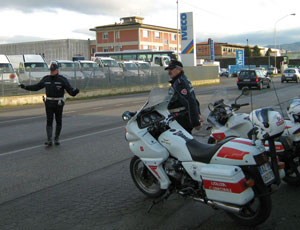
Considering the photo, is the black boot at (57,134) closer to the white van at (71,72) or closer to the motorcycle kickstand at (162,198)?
the motorcycle kickstand at (162,198)

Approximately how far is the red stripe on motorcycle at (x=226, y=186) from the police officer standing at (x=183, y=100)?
1.56 meters

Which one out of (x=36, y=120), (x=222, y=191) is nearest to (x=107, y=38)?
(x=36, y=120)

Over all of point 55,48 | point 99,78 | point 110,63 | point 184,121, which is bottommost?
point 184,121

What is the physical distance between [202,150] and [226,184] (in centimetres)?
49

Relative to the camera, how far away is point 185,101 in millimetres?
5027

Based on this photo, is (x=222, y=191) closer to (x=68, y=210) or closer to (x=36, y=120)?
(x=68, y=210)

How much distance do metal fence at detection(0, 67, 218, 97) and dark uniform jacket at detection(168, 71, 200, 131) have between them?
56.2 ft

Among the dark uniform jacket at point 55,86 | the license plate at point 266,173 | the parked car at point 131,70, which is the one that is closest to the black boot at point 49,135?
the dark uniform jacket at point 55,86

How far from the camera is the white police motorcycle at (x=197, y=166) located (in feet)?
11.4

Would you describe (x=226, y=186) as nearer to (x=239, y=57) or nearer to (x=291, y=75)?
(x=291, y=75)

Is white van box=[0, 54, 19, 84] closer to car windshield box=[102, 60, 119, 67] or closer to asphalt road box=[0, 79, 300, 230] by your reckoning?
car windshield box=[102, 60, 119, 67]

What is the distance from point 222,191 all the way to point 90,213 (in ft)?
5.63

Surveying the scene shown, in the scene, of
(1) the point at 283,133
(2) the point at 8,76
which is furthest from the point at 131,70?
(1) the point at 283,133

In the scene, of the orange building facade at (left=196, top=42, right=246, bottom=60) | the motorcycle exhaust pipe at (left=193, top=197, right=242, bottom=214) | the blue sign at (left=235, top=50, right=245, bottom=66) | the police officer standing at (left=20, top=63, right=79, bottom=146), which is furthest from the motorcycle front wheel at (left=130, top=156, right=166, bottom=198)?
the orange building facade at (left=196, top=42, right=246, bottom=60)
